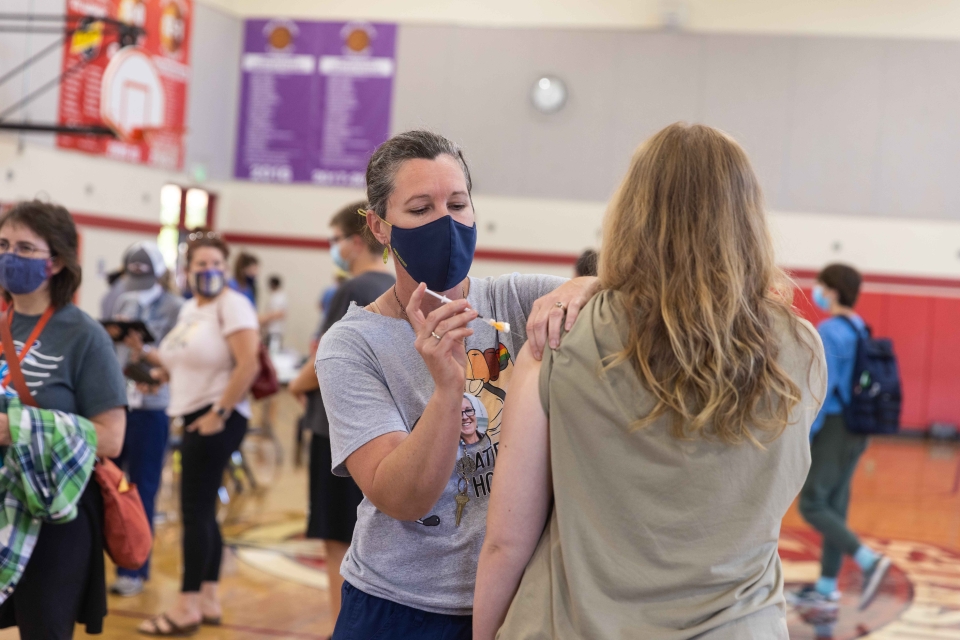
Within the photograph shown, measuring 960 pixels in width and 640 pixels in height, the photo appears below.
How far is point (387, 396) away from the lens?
1645 millimetres

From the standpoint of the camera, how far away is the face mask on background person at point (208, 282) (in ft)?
14.0

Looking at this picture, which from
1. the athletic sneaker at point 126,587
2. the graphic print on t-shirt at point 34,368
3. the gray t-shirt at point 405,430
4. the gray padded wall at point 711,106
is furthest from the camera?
the gray padded wall at point 711,106

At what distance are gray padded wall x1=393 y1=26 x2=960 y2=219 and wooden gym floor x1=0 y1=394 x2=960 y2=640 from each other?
17.8 ft

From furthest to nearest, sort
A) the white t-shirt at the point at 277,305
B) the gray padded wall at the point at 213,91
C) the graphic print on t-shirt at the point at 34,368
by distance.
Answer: the white t-shirt at the point at 277,305, the gray padded wall at the point at 213,91, the graphic print on t-shirt at the point at 34,368

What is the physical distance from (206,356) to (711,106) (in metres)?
11.0

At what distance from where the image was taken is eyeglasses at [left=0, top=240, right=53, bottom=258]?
2.60 metres

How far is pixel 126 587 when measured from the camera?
4.51 meters

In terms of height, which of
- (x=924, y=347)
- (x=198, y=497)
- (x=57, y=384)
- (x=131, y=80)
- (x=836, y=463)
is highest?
(x=131, y=80)

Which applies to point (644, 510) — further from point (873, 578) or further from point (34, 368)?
point (873, 578)

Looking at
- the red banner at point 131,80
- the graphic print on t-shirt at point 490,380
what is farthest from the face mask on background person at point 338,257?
the red banner at point 131,80

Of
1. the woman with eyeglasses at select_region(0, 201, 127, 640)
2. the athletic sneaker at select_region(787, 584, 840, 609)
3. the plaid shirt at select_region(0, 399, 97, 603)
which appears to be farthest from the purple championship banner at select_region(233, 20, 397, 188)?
the plaid shirt at select_region(0, 399, 97, 603)

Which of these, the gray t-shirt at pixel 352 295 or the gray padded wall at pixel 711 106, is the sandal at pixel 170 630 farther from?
the gray padded wall at pixel 711 106

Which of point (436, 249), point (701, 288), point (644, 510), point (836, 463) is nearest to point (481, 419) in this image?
point (436, 249)

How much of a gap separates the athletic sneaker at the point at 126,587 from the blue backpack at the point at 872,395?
366 cm
